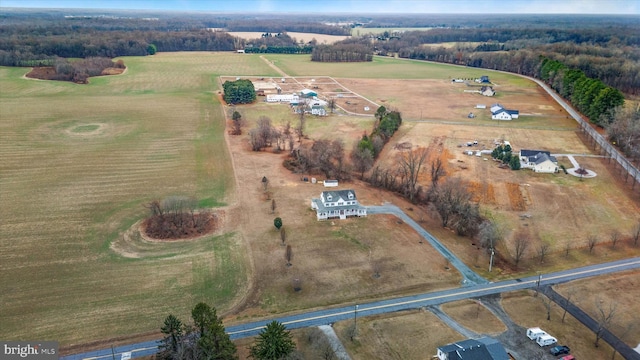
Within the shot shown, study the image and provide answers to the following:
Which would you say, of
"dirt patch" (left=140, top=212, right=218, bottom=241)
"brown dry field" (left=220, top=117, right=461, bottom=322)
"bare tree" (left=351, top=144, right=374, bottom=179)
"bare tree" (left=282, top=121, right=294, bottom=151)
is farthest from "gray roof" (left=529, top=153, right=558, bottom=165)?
"dirt patch" (left=140, top=212, right=218, bottom=241)

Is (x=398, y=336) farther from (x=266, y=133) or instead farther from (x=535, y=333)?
(x=266, y=133)

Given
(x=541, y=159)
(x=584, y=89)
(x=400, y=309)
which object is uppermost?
(x=584, y=89)

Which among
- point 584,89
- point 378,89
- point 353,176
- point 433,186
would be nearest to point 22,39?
A: point 378,89

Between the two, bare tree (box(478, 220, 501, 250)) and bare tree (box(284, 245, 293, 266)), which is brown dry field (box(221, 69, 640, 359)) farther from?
bare tree (box(478, 220, 501, 250))

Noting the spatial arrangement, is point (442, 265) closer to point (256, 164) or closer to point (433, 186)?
point (433, 186)

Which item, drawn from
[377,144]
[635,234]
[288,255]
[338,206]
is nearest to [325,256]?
[288,255]

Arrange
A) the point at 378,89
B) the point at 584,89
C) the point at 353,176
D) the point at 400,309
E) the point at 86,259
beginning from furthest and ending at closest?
the point at 378,89
the point at 584,89
the point at 353,176
the point at 86,259
the point at 400,309
